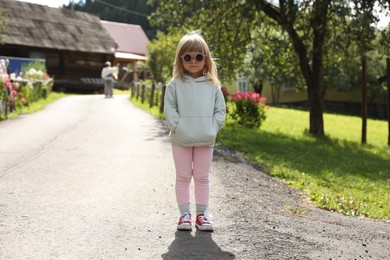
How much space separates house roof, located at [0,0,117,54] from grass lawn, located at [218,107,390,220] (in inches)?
926

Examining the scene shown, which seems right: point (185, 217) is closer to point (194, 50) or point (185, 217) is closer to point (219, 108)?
point (219, 108)

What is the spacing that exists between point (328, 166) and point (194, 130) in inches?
283

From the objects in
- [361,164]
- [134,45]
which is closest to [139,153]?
[361,164]

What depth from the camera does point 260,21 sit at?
17.9m

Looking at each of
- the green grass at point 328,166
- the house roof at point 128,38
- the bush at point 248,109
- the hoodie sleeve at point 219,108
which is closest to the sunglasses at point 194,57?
the hoodie sleeve at point 219,108

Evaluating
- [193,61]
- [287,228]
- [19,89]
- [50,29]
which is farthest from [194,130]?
[50,29]

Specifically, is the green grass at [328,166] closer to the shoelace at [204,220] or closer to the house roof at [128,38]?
the shoelace at [204,220]

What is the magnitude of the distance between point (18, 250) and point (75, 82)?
35.5 meters

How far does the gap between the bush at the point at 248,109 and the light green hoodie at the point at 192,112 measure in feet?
44.6

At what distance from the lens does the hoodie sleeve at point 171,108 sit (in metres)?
4.97

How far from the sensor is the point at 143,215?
5.54 metres

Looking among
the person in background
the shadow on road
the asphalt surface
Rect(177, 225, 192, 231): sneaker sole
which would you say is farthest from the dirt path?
the person in background

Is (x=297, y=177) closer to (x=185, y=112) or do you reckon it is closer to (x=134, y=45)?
(x=185, y=112)

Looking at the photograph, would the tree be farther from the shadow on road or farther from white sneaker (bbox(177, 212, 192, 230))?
the shadow on road
